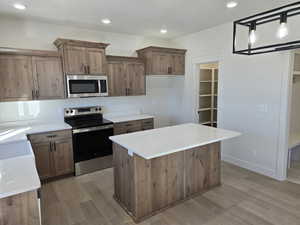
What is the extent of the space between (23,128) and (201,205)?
10.5 feet

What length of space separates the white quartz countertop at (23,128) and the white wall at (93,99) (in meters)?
0.11

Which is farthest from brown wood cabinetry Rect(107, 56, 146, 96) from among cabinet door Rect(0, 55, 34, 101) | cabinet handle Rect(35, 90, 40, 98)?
cabinet door Rect(0, 55, 34, 101)

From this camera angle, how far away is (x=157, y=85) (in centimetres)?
532

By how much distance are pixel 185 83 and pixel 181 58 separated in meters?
0.64

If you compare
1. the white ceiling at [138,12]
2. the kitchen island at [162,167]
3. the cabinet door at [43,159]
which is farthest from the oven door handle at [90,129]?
the white ceiling at [138,12]

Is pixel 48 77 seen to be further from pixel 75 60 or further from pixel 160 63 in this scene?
pixel 160 63

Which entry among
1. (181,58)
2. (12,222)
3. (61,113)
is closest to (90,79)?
(61,113)

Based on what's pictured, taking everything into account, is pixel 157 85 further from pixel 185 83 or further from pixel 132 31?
pixel 132 31

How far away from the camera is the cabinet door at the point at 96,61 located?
149 inches

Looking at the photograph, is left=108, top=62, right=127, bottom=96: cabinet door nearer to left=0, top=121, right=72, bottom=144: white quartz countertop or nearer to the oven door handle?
the oven door handle

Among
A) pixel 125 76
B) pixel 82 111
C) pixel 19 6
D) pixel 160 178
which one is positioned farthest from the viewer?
Answer: pixel 125 76

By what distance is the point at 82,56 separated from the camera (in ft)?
12.2

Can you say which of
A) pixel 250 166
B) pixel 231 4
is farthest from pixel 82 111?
pixel 250 166

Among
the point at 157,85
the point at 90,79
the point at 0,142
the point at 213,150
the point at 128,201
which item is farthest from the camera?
the point at 157,85
